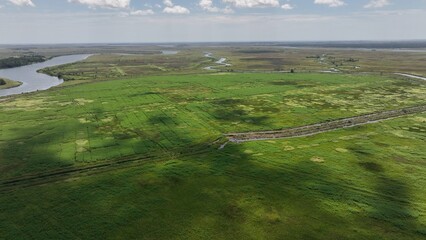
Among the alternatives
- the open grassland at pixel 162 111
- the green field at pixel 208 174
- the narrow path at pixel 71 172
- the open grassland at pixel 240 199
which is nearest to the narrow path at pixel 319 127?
the open grassland at pixel 162 111

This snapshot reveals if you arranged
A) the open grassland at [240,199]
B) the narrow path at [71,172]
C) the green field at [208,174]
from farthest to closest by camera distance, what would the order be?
1. the narrow path at [71,172]
2. the green field at [208,174]
3. the open grassland at [240,199]

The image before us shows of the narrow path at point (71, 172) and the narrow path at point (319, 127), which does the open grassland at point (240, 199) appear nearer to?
the narrow path at point (71, 172)

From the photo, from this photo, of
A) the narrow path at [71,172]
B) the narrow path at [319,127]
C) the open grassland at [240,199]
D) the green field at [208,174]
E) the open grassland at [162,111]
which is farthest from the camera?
the narrow path at [319,127]

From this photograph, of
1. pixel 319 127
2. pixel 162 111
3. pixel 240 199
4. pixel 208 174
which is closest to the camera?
pixel 240 199

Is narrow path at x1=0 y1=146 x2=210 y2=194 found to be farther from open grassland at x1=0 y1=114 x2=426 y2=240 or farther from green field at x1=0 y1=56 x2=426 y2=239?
open grassland at x1=0 y1=114 x2=426 y2=240

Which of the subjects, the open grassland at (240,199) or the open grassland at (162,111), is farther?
the open grassland at (162,111)

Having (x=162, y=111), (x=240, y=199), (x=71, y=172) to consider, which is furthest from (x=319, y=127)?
(x=71, y=172)

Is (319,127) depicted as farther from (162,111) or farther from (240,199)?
(162,111)
